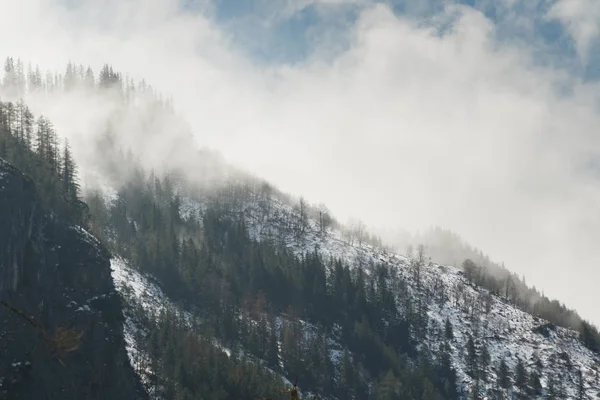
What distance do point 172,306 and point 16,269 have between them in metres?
89.5

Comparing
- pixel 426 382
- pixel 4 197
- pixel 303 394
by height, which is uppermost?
pixel 4 197

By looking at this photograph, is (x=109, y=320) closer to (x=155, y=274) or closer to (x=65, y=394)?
(x=65, y=394)

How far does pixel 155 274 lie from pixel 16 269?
338 ft

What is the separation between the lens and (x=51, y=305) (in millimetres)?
97188

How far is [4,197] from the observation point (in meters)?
93.5

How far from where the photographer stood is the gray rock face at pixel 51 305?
82875mm

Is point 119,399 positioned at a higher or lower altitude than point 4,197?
lower

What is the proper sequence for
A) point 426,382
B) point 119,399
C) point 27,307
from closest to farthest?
point 27,307
point 119,399
point 426,382

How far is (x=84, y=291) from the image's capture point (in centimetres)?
10800

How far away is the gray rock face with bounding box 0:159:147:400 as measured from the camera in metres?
82.9

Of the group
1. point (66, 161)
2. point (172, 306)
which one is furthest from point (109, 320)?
point (172, 306)

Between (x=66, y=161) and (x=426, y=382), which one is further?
(x=426, y=382)

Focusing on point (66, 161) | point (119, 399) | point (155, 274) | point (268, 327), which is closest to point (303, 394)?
point (268, 327)

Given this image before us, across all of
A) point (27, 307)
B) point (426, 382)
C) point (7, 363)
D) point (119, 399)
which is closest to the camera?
point (7, 363)
